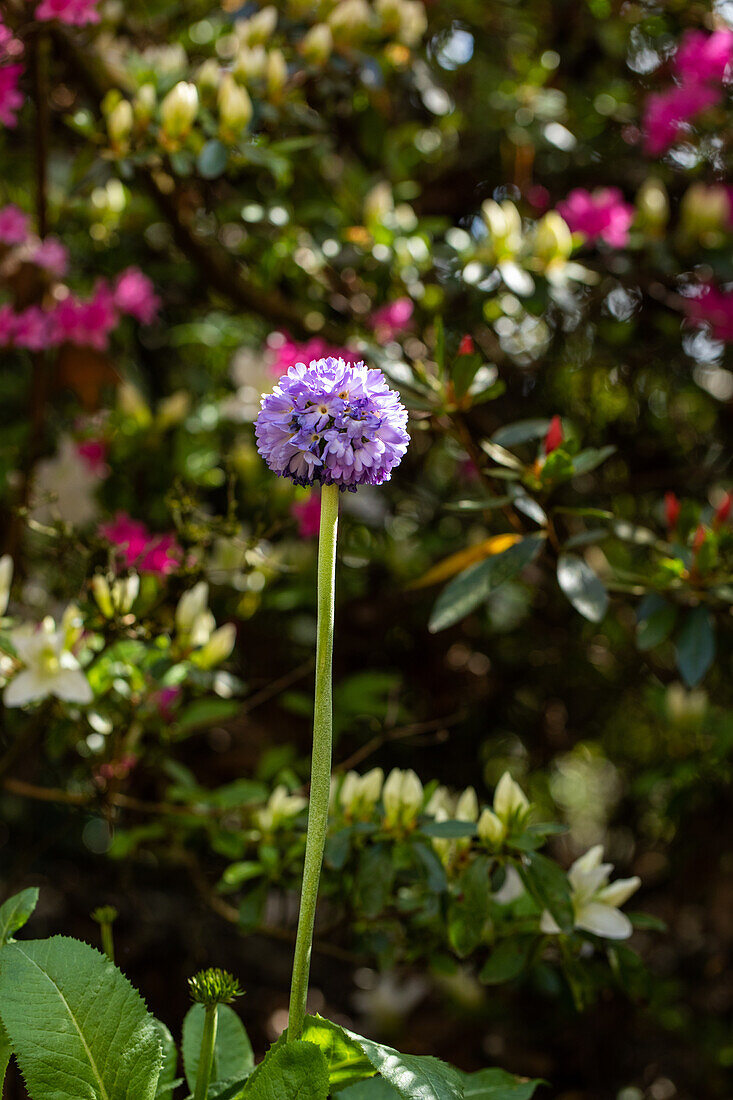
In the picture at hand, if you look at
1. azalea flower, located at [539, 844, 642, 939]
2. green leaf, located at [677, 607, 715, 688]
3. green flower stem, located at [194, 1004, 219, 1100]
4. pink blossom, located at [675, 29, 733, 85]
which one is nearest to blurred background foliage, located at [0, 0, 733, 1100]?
green leaf, located at [677, 607, 715, 688]

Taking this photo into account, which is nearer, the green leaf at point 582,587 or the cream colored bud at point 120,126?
the green leaf at point 582,587

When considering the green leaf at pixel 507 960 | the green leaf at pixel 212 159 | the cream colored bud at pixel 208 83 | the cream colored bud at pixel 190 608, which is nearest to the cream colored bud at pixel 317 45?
the cream colored bud at pixel 208 83

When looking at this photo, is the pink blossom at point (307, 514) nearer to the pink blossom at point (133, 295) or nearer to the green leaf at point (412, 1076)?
the pink blossom at point (133, 295)

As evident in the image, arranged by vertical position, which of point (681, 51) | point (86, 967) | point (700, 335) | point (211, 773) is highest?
point (681, 51)

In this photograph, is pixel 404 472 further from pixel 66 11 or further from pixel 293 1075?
pixel 293 1075

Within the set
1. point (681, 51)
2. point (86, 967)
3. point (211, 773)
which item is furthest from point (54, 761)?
point (681, 51)

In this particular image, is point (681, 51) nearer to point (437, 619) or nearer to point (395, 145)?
point (395, 145)
